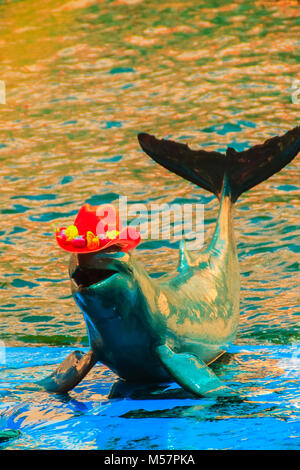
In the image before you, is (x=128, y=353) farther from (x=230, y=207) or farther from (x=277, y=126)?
(x=277, y=126)

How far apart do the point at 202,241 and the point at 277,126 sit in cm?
315

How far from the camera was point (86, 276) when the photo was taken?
3646mm

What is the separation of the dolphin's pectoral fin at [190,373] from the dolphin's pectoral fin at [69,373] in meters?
0.38

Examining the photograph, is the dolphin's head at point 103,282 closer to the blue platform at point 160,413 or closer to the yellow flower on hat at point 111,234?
the yellow flower on hat at point 111,234

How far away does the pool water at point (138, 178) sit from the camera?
150 inches

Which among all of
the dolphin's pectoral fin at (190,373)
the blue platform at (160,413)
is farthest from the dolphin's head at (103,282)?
the blue platform at (160,413)

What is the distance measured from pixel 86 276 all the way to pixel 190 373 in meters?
0.73

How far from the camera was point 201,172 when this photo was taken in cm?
541

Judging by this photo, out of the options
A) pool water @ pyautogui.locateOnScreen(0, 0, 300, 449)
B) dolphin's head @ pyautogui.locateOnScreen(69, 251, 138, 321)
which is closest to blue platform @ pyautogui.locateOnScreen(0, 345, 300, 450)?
pool water @ pyautogui.locateOnScreen(0, 0, 300, 449)

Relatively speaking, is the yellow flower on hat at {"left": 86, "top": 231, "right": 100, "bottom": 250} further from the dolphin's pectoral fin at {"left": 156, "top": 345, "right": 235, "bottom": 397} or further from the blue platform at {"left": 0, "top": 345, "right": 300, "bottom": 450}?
the blue platform at {"left": 0, "top": 345, "right": 300, "bottom": 450}

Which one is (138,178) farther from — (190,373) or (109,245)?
(109,245)

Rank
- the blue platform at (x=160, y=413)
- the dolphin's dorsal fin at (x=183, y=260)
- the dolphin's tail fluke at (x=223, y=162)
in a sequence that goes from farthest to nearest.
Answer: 1. the dolphin's tail fluke at (x=223, y=162)
2. the dolphin's dorsal fin at (x=183, y=260)
3. the blue platform at (x=160, y=413)

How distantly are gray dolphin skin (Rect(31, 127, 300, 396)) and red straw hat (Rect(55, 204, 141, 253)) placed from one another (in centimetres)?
7

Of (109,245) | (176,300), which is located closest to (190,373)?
(176,300)
